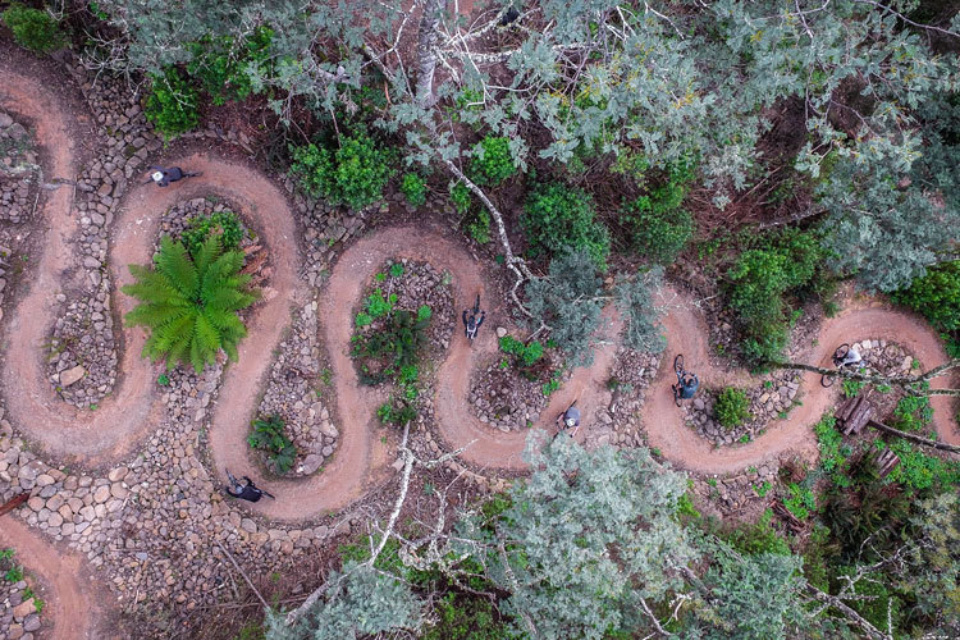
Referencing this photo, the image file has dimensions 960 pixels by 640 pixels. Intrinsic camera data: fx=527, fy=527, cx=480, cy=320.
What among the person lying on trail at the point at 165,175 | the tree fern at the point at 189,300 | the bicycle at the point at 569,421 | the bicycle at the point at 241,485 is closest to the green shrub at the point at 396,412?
the bicycle at the point at 241,485

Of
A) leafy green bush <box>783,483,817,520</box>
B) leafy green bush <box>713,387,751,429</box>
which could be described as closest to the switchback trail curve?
leafy green bush <box>713,387,751,429</box>

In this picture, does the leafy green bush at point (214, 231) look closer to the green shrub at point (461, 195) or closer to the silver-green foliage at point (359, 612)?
the green shrub at point (461, 195)

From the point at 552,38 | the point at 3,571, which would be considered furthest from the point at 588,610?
the point at 3,571

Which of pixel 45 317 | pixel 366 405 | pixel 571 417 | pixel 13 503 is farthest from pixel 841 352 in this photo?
pixel 13 503

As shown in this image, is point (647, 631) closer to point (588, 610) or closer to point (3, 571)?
point (588, 610)

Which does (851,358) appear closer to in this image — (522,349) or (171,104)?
(522,349)

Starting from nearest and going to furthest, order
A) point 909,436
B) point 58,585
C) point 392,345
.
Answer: point 58,585 < point 392,345 < point 909,436

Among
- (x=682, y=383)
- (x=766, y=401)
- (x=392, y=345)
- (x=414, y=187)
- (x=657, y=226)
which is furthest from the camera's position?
(x=766, y=401)
